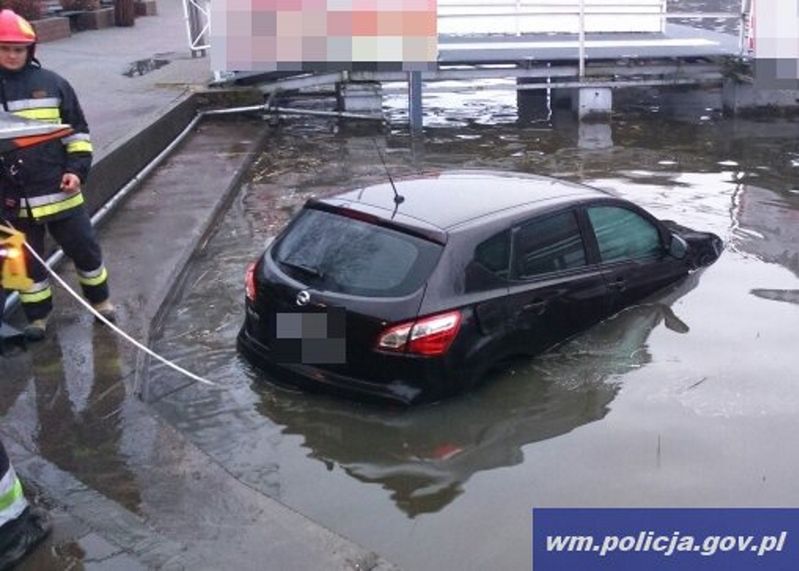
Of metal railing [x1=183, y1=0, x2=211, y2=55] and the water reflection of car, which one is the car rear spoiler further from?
metal railing [x1=183, y1=0, x2=211, y2=55]

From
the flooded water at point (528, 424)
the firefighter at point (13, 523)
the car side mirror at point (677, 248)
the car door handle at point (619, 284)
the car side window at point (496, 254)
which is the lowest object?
the flooded water at point (528, 424)

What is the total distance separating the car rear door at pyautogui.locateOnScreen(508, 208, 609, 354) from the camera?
582 cm

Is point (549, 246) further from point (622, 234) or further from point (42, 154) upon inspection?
point (42, 154)

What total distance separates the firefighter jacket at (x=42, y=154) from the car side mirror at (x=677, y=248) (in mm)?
4245

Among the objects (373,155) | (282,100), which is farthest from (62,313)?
(282,100)

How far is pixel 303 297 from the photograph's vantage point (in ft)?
18.0

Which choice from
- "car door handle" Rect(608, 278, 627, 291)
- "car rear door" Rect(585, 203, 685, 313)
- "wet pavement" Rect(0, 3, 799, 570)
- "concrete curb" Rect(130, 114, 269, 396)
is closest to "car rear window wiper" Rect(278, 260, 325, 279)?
"wet pavement" Rect(0, 3, 799, 570)

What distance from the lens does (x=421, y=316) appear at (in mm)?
5277

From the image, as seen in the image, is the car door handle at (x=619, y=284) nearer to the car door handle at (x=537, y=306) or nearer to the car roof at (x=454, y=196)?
the car roof at (x=454, y=196)

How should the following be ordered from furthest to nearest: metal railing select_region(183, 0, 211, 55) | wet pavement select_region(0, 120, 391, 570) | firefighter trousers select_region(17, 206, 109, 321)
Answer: metal railing select_region(183, 0, 211, 55)
firefighter trousers select_region(17, 206, 109, 321)
wet pavement select_region(0, 120, 391, 570)

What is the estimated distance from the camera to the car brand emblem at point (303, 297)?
5.48 m

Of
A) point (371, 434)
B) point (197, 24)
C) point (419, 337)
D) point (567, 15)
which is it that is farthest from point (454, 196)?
point (197, 24)

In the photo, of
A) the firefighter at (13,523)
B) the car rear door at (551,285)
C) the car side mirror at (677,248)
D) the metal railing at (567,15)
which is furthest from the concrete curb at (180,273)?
the metal railing at (567,15)

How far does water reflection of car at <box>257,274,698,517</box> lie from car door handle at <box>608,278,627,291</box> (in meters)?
0.40
